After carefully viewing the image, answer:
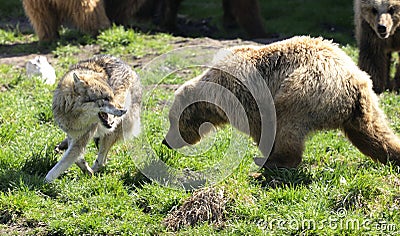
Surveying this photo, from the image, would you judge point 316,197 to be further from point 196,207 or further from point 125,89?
point 125,89

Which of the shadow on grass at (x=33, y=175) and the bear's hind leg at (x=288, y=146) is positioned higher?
the bear's hind leg at (x=288, y=146)

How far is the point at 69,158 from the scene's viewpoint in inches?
217

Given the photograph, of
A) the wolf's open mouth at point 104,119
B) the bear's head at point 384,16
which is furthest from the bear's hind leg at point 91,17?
the wolf's open mouth at point 104,119

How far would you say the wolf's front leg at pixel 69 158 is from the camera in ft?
18.0

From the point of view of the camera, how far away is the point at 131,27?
1031 cm

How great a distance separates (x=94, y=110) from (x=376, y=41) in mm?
4096

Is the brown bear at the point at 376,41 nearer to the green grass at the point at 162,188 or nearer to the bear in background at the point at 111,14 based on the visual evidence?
the green grass at the point at 162,188

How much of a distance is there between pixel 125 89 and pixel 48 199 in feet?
3.72

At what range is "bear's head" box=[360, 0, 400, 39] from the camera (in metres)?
7.57

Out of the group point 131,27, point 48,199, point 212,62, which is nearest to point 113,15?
point 131,27

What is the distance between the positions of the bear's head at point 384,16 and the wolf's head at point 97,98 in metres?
3.49

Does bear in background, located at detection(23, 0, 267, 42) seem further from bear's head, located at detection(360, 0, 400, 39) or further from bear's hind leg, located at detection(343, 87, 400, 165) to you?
bear's hind leg, located at detection(343, 87, 400, 165)

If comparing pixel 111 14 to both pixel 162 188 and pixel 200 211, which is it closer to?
pixel 162 188

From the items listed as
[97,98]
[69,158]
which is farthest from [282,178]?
[69,158]
